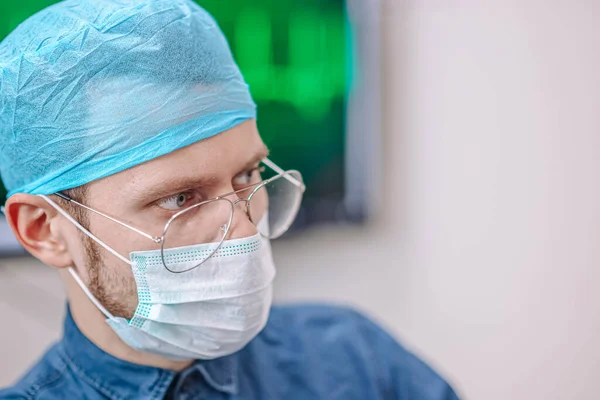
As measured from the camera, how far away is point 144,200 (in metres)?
0.94

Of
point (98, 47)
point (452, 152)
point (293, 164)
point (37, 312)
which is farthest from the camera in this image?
point (452, 152)

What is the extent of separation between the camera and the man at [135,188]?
926mm

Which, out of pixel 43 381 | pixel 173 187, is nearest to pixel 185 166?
pixel 173 187

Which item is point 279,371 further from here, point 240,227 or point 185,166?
point 185,166

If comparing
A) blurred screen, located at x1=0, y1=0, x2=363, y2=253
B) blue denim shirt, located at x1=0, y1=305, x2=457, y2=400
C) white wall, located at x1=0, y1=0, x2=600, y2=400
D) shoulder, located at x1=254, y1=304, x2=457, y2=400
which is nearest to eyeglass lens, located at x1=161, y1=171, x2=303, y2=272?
blue denim shirt, located at x1=0, y1=305, x2=457, y2=400

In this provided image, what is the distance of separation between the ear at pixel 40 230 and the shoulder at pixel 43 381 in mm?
185

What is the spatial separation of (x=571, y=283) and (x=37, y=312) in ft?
4.74

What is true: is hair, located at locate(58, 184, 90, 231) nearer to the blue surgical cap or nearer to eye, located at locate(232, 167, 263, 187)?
the blue surgical cap

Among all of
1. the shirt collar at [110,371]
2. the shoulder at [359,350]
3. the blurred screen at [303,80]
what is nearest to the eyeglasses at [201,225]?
the shirt collar at [110,371]

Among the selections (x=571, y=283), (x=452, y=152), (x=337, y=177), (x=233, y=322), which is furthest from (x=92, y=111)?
(x=571, y=283)

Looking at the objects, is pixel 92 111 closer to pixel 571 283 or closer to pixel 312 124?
pixel 312 124

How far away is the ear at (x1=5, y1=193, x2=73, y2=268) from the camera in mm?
1014

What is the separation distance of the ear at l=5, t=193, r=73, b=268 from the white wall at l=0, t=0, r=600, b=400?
0.82 metres

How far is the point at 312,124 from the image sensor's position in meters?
1.70
